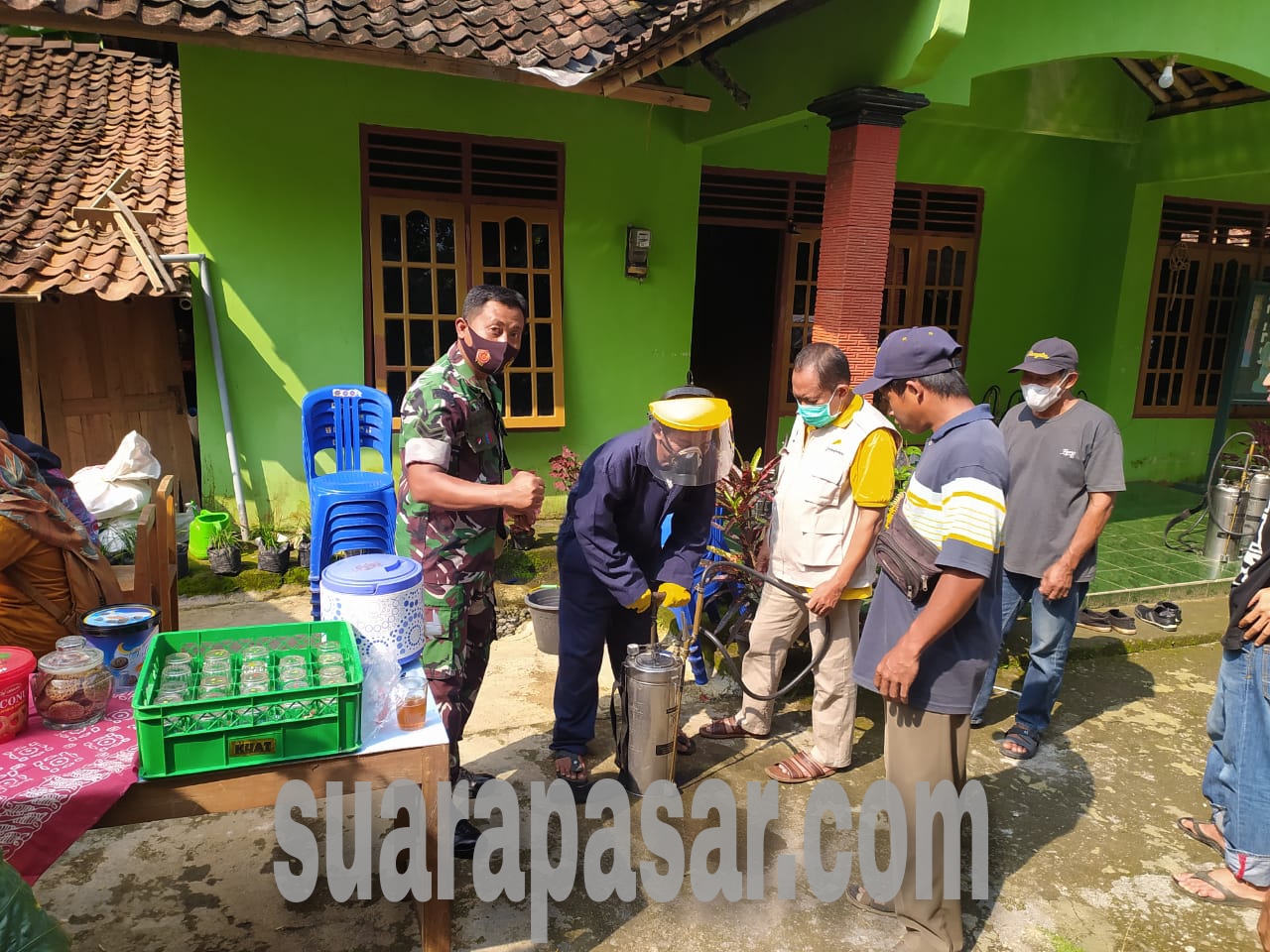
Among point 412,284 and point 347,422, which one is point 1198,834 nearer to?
point 347,422

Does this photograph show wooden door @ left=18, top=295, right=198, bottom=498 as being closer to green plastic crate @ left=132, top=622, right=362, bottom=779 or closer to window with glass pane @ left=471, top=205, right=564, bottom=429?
window with glass pane @ left=471, top=205, right=564, bottom=429

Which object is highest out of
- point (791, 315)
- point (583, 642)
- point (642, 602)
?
point (791, 315)

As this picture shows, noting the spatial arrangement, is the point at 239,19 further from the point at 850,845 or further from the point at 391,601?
the point at 850,845

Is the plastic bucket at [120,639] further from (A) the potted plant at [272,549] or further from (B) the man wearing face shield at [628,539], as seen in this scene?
(A) the potted plant at [272,549]

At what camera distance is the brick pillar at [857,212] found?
512 cm

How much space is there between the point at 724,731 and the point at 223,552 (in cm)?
380

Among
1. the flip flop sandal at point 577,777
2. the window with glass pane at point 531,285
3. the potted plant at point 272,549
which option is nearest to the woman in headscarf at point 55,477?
the flip flop sandal at point 577,777

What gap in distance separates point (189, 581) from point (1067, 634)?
5438 millimetres

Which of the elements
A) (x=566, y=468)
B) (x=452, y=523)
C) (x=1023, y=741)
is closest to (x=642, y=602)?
(x=452, y=523)

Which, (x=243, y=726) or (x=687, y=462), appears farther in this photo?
(x=687, y=462)

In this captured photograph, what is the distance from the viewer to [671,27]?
475 cm

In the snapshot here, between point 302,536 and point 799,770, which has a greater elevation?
point 302,536

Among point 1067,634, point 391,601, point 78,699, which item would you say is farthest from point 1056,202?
point 78,699

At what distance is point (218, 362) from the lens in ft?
19.7
